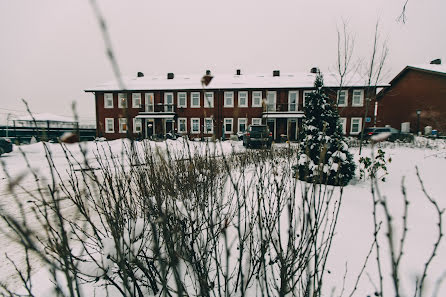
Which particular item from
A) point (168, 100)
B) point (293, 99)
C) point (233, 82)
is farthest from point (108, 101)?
point (293, 99)

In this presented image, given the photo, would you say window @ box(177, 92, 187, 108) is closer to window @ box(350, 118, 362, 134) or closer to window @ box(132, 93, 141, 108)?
window @ box(132, 93, 141, 108)

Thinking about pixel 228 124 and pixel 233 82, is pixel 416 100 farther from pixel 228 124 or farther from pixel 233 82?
pixel 228 124

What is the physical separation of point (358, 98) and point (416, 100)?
7.01 m


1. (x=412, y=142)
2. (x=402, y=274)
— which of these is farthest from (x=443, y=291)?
(x=412, y=142)

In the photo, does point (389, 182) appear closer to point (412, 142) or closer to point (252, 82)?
point (412, 142)

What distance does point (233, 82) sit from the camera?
90.4 feet

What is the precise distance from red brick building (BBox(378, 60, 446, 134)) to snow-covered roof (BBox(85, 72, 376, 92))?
6.72 m

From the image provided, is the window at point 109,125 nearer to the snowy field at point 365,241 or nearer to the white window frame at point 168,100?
the white window frame at point 168,100

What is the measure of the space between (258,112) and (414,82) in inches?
722

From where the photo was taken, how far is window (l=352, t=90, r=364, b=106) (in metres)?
24.4

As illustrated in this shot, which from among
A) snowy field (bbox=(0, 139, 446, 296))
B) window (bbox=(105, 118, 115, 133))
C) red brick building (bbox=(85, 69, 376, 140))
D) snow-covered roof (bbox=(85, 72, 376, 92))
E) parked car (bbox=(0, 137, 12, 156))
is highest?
snow-covered roof (bbox=(85, 72, 376, 92))

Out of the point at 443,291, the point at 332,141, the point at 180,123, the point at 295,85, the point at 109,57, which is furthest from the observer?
the point at 180,123

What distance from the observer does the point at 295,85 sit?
2528 cm

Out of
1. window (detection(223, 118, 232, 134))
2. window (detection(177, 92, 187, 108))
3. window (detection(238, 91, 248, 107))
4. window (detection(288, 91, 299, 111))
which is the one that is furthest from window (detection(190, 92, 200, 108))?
window (detection(288, 91, 299, 111))
